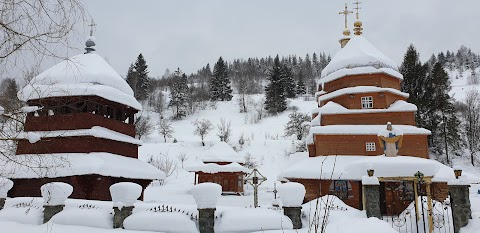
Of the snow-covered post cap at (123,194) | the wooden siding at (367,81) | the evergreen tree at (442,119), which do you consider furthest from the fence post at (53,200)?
the evergreen tree at (442,119)

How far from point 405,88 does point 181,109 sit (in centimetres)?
3915

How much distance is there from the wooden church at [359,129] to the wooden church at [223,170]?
9.94 meters

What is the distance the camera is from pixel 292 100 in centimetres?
6694

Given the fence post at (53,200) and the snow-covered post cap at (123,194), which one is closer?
the snow-covered post cap at (123,194)

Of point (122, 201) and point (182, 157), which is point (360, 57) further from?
point (182, 157)

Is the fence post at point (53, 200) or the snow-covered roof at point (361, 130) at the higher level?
the snow-covered roof at point (361, 130)

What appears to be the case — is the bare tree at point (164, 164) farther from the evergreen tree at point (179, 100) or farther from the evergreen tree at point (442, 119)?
the evergreen tree at point (442, 119)

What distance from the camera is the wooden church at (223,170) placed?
29581mm

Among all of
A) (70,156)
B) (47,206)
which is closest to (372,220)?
(47,206)

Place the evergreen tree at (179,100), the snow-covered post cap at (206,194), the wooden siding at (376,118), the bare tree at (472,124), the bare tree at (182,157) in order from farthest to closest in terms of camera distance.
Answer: the evergreen tree at (179,100) < the bare tree at (182,157) < the bare tree at (472,124) < the wooden siding at (376,118) < the snow-covered post cap at (206,194)

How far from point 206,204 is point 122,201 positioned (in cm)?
263

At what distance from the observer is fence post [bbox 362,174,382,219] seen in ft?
38.5

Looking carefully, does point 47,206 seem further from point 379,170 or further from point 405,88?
point 405,88

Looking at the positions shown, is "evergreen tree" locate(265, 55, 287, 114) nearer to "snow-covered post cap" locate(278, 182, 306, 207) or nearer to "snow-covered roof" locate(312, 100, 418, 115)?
"snow-covered roof" locate(312, 100, 418, 115)
